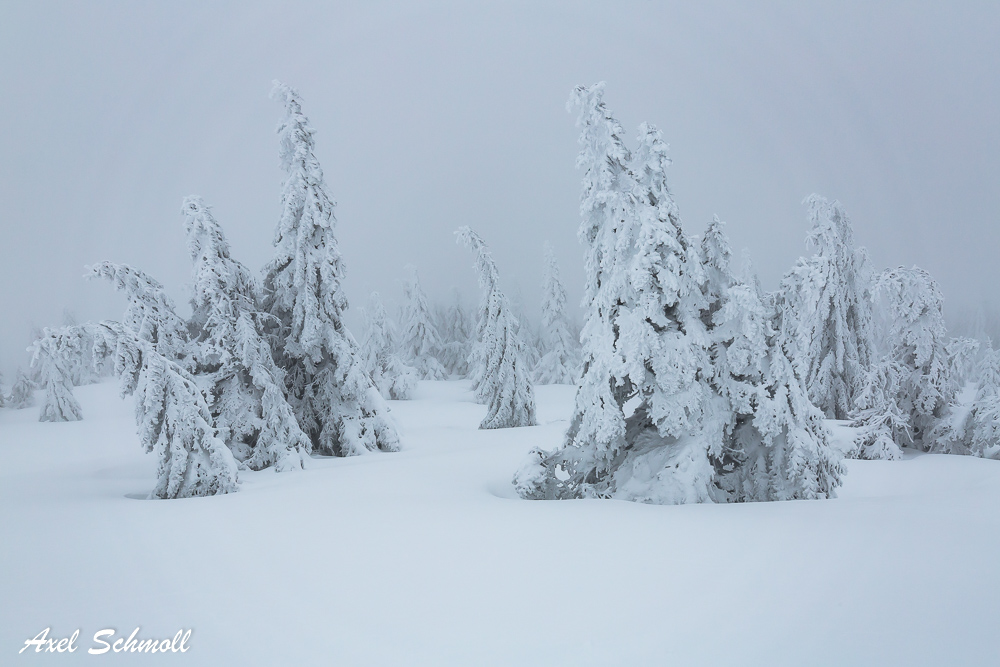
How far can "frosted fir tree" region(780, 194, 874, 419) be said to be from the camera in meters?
22.7

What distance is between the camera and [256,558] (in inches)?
222

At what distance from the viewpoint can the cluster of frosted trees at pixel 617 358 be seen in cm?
835

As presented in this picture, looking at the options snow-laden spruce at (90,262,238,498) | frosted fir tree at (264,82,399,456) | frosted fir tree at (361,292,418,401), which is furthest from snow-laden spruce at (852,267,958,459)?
frosted fir tree at (361,292,418,401)

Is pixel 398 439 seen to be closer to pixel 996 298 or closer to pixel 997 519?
pixel 997 519

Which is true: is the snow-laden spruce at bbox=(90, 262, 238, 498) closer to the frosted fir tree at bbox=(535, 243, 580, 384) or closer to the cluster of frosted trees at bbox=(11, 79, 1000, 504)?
the cluster of frosted trees at bbox=(11, 79, 1000, 504)

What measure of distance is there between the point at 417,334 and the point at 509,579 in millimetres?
43756

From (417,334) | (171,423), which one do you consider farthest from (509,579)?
(417,334)

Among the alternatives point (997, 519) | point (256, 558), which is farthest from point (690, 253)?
point (256, 558)

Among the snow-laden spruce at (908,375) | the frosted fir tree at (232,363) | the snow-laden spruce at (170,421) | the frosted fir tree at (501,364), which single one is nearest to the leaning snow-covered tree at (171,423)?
the snow-laden spruce at (170,421)

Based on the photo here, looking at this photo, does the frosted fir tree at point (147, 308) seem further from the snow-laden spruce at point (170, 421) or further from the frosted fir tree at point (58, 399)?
the frosted fir tree at point (58, 399)

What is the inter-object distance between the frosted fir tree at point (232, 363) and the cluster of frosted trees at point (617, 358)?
0.05m
